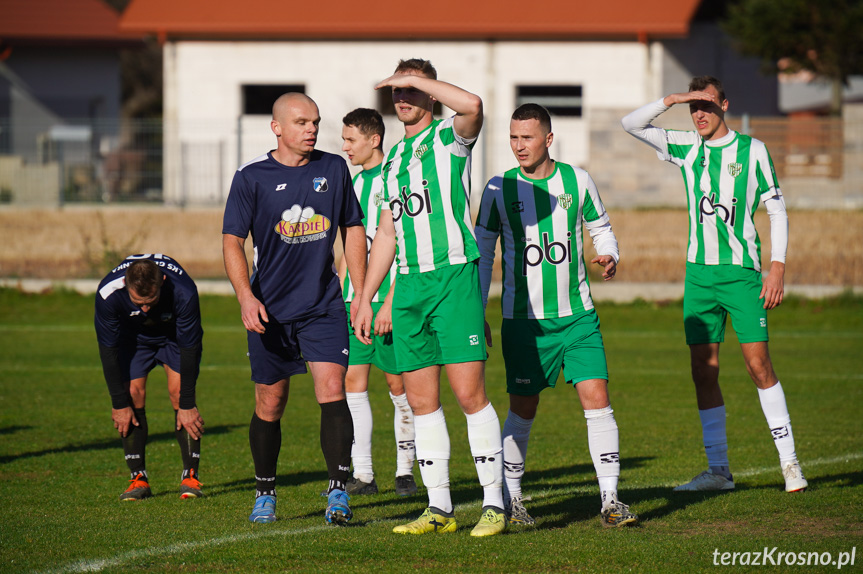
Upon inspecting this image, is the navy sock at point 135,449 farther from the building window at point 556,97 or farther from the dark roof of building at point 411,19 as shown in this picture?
the building window at point 556,97

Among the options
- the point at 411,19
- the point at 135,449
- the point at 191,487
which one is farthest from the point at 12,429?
the point at 411,19

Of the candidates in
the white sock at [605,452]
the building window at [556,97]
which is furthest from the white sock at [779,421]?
the building window at [556,97]

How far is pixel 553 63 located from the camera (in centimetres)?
2911

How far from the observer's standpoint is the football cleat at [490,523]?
18.8 ft

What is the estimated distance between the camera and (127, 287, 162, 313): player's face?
6715 millimetres

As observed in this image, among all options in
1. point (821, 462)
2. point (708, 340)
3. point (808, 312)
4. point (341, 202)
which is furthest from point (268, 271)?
point (808, 312)

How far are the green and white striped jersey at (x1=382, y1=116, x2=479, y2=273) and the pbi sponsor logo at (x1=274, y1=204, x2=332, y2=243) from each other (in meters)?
0.56

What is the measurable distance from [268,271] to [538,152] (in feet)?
5.59

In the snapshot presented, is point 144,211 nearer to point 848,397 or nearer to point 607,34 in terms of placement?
point 607,34

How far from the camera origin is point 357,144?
7828mm

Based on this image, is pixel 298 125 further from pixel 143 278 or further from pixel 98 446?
pixel 98 446

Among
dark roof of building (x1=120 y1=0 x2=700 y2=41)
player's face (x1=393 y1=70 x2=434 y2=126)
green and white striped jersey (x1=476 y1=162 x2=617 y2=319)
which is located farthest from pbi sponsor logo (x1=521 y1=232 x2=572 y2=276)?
dark roof of building (x1=120 y1=0 x2=700 y2=41)

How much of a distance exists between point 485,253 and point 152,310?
2325mm

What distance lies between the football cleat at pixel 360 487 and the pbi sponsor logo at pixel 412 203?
2.40 metres
